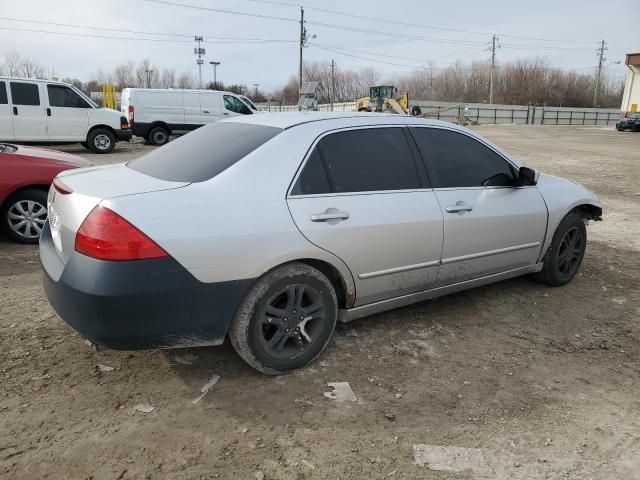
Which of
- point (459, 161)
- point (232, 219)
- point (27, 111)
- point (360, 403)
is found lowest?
point (360, 403)

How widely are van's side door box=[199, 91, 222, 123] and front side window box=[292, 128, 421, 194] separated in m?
16.4

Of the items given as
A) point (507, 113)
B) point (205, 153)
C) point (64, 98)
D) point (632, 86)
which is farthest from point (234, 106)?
point (507, 113)

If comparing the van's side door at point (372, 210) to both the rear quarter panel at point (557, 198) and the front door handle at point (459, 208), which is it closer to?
the front door handle at point (459, 208)

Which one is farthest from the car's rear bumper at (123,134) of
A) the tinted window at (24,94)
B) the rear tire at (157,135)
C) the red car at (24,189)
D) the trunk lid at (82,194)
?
the trunk lid at (82,194)

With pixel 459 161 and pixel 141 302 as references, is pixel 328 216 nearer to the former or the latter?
pixel 141 302

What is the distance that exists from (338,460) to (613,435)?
1.45 meters

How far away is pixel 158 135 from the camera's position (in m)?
18.6

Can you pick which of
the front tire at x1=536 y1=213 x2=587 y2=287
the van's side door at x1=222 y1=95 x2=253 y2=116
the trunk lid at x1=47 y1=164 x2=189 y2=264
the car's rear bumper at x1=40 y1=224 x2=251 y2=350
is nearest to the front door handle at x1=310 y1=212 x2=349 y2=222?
the car's rear bumper at x1=40 y1=224 x2=251 y2=350

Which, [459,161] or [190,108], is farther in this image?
[190,108]

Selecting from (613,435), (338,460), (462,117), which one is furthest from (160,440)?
(462,117)

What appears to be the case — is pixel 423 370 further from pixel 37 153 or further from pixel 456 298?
pixel 37 153

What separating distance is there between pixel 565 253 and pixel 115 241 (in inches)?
154

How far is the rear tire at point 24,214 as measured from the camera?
5438 mm

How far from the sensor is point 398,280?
134 inches
